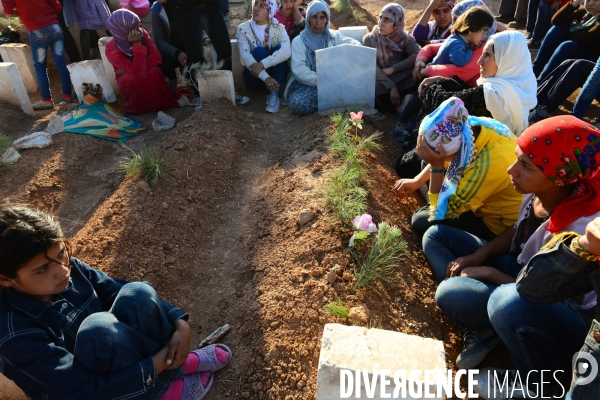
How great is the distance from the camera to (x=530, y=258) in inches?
83.0

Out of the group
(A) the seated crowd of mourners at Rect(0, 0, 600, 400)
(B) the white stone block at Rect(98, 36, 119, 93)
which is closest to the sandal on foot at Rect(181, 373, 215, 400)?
(A) the seated crowd of mourners at Rect(0, 0, 600, 400)

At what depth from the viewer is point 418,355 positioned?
5.22 feet

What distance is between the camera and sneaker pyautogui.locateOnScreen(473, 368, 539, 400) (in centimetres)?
207

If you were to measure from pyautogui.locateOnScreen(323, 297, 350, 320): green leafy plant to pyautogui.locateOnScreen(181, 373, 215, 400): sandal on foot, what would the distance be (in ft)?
2.38

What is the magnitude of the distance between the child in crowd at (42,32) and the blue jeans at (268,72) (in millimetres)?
2250

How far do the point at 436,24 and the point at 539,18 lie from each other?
199cm

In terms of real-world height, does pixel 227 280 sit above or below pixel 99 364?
below

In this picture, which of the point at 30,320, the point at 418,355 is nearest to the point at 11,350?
the point at 30,320

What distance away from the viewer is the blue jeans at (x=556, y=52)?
4633 mm

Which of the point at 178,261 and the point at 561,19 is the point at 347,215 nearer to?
the point at 178,261

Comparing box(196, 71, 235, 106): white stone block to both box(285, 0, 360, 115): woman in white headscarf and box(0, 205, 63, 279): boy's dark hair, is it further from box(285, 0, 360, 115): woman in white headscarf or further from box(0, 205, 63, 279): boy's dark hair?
box(0, 205, 63, 279): boy's dark hair

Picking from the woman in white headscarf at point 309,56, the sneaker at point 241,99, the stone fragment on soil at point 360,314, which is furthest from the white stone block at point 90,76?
the stone fragment on soil at point 360,314

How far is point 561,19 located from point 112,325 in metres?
5.43

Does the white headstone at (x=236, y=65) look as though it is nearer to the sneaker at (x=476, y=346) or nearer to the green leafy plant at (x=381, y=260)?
the green leafy plant at (x=381, y=260)
